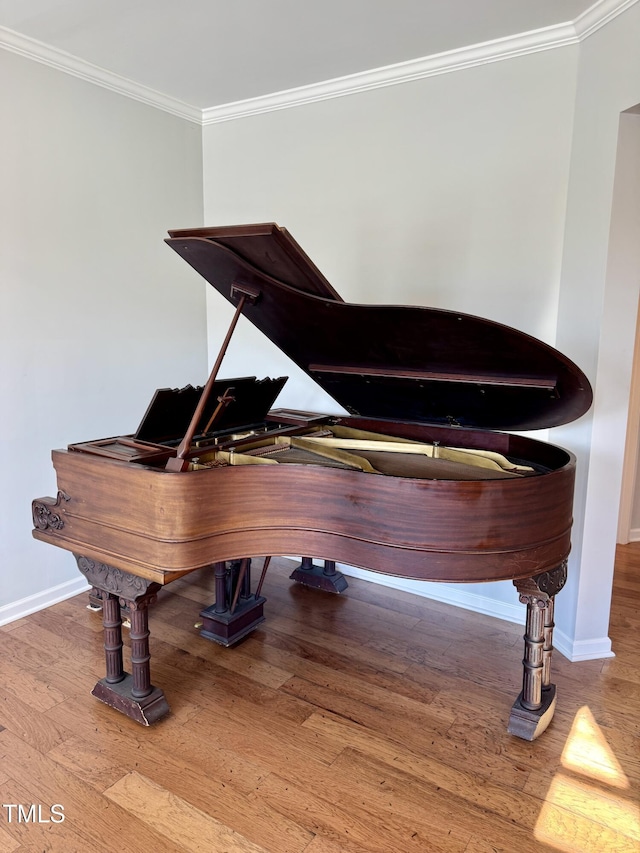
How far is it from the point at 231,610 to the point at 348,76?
2629 mm

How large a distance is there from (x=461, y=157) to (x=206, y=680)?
2.53 meters

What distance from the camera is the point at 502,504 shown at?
1.55 metres

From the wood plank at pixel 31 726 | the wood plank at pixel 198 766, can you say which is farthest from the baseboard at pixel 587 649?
the wood plank at pixel 31 726

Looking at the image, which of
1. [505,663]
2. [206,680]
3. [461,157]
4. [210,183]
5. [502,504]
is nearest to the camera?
[502,504]

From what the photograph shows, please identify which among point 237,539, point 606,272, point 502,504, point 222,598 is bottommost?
point 222,598

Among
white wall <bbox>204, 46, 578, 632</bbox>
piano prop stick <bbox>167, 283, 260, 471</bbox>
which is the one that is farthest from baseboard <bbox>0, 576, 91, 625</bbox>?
white wall <bbox>204, 46, 578, 632</bbox>

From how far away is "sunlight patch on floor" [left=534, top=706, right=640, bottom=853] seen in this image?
5.03ft

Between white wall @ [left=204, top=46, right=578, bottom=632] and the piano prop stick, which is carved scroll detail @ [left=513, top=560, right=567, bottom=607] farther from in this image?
the piano prop stick

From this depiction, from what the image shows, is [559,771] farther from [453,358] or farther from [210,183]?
[210,183]

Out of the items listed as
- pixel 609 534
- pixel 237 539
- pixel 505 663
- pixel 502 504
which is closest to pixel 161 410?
pixel 237 539

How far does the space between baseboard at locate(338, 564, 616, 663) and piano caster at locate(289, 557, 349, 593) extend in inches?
6.8

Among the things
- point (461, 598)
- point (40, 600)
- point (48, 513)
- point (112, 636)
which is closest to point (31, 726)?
point (112, 636)

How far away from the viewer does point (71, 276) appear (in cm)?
274

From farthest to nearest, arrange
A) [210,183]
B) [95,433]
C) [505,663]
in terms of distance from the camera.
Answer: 1. [210,183]
2. [95,433]
3. [505,663]
